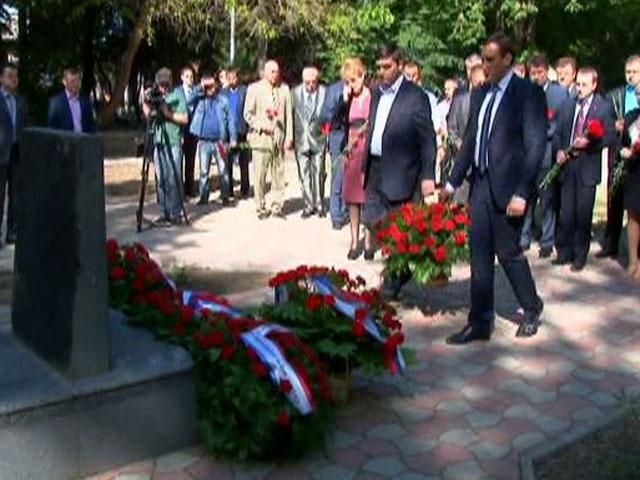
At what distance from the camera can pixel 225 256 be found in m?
9.55

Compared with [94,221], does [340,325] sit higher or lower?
lower

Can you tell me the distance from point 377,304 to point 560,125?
457 centimetres

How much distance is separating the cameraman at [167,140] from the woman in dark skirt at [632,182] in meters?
5.12

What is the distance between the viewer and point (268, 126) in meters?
11.8

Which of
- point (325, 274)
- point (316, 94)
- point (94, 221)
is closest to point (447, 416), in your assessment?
point (325, 274)

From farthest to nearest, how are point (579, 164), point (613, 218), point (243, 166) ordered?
point (243, 166) → point (613, 218) → point (579, 164)

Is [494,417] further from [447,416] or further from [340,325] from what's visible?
[340,325]

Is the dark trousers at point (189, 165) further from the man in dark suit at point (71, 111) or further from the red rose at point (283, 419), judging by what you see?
the red rose at point (283, 419)

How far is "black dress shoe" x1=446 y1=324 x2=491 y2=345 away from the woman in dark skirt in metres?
2.80

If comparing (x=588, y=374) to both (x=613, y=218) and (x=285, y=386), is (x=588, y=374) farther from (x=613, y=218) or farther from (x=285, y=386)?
(x=613, y=218)

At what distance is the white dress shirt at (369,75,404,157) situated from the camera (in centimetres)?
741

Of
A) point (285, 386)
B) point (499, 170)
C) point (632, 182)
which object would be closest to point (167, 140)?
point (632, 182)

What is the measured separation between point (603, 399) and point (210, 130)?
8.59m

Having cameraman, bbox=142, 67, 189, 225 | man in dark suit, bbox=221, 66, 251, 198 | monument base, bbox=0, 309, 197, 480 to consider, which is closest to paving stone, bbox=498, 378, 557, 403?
monument base, bbox=0, 309, 197, 480
